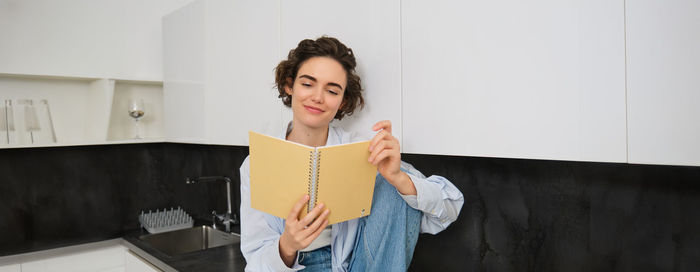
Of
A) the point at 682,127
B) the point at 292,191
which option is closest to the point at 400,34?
the point at 292,191

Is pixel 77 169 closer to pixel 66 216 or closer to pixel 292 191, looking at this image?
pixel 66 216

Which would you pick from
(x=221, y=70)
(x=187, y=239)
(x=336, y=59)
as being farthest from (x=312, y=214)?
(x=187, y=239)

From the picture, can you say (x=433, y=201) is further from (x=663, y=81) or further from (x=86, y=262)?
(x=86, y=262)

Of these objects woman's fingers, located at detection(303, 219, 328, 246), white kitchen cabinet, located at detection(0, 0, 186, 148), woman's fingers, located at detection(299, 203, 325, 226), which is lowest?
woman's fingers, located at detection(303, 219, 328, 246)

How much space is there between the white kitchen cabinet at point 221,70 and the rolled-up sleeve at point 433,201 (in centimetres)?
65

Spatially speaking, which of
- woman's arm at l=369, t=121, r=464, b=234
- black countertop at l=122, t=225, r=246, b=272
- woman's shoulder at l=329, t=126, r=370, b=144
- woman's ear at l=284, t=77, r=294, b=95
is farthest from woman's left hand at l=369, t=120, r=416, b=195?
black countertop at l=122, t=225, r=246, b=272

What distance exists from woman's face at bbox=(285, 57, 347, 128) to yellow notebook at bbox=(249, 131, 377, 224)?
0.78 feet

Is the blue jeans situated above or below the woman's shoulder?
below

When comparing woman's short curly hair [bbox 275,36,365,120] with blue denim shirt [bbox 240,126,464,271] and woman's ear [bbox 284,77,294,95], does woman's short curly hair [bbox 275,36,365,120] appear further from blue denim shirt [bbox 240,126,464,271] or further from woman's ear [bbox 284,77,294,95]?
blue denim shirt [bbox 240,126,464,271]

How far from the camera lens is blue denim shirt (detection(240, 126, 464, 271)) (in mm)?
1064

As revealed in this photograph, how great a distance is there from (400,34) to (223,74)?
983 millimetres

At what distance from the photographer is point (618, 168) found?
1087mm

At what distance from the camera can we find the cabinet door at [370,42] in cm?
114

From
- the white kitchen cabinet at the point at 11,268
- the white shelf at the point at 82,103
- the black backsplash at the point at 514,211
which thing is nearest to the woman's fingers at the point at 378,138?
the black backsplash at the point at 514,211
